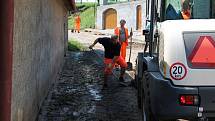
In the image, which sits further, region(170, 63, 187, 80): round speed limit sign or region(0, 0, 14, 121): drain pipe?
region(170, 63, 187, 80): round speed limit sign

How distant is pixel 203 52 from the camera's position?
581 centimetres

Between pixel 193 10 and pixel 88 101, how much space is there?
14.6 feet

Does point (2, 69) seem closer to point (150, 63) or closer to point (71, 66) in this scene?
point (150, 63)

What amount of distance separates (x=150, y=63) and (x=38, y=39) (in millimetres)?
2656

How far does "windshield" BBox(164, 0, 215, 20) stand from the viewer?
652 cm

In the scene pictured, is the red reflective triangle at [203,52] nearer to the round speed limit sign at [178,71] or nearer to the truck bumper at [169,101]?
the round speed limit sign at [178,71]

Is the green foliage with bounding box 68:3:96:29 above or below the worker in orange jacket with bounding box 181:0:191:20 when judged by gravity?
above

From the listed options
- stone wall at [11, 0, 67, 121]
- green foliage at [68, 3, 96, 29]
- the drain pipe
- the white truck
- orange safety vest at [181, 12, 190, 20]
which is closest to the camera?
the drain pipe

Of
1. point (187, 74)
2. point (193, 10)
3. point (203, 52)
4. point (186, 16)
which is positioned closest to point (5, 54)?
point (187, 74)

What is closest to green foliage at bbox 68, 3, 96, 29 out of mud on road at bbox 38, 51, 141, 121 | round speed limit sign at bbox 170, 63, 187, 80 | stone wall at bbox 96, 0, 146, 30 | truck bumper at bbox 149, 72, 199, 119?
stone wall at bbox 96, 0, 146, 30

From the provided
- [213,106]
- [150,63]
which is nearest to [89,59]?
[150,63]

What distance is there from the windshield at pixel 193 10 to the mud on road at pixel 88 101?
279 cm

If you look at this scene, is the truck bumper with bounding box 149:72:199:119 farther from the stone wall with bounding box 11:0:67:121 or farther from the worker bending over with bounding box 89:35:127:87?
the worker bending over with bounding box 89:35:127:87

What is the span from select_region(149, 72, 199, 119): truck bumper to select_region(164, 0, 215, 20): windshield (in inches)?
40.2
